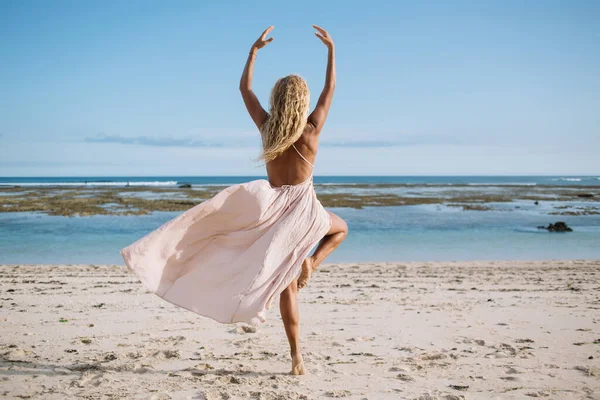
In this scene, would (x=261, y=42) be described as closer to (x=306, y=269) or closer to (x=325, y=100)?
(x=325, y=100)

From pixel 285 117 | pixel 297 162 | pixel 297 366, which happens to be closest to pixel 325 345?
pixel 297 366

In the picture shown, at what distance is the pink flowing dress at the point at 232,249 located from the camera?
355 cm

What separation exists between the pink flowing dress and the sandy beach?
0.65 m

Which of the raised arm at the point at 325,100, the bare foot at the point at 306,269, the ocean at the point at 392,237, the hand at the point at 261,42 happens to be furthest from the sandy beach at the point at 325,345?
the ocean at the point at 392,237

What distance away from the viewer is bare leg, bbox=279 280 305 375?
3.74 metres

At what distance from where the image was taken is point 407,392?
3.45 metres

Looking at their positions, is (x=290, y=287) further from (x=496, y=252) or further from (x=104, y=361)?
(x=496, y=252)

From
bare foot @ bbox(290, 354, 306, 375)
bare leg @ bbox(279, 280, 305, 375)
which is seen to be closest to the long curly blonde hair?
bare leg @ bbox(279, 280, 305, 375)

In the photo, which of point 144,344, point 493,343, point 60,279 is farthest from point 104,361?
point 60,279

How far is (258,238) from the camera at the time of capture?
370 centimetres

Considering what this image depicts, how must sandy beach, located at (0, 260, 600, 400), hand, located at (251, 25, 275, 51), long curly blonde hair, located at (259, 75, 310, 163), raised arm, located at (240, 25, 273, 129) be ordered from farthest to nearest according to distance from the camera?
1. hand, located at (251, 25, 275, 51)
2. raised arm, located at (240, 25, 273, 129)
3. long curly blonde hair, located at (259, 75, 310, 163)
4. sandy beach, located at (0, 260, 600, 400)

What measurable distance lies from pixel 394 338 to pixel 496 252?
9.38 metres

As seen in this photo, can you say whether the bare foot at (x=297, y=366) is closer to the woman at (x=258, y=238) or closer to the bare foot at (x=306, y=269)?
the woman at (x=258, y=238)

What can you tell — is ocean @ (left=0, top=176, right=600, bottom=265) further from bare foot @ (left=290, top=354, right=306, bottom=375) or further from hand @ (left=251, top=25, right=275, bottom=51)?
hand @ (left=251, top=25, right=275, bottom=51)
